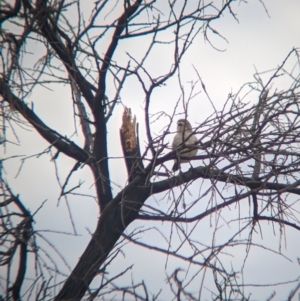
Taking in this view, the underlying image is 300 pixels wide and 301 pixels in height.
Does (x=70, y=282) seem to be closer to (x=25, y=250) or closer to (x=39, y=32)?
(x=25, y=250)

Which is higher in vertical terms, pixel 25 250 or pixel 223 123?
pixel 223 123

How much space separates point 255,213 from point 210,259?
42.6 inches

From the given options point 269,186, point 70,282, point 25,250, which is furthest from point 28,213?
point 269,186

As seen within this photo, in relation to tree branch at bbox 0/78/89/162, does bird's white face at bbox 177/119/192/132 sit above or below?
above

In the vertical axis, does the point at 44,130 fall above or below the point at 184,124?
below

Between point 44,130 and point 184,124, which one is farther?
point 44,130

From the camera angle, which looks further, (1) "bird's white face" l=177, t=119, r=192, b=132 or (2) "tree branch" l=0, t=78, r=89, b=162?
(2) "tree branch" l=0, t=78, r=89, b=162

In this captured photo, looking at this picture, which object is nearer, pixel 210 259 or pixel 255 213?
pixel 210 259

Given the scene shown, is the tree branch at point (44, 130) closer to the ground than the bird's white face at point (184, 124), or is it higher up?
closer to the ground

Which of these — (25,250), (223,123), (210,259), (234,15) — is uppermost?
(234,15)

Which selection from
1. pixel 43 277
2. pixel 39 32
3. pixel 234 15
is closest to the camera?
pixel 43 277

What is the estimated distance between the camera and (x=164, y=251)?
3.82 metres

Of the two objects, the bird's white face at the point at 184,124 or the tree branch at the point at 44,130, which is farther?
the tree branch at the point at 44,130

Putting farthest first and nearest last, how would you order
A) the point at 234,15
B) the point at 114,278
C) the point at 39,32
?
the point at 234,15 < the point at 39,32 < the point at 114,278
